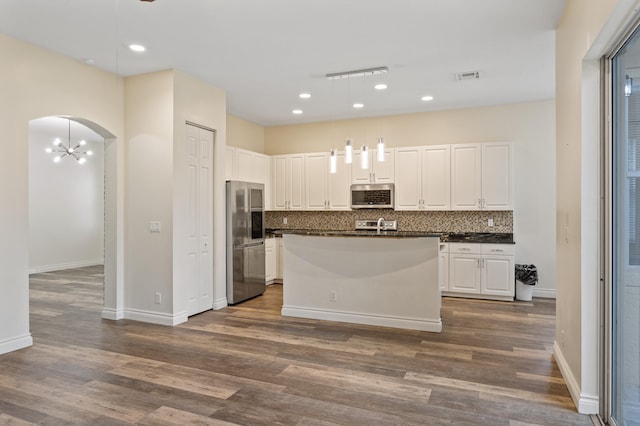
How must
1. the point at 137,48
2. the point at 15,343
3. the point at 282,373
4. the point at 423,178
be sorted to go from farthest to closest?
the point at 423,178 < the point at 137,48 < the point at 15,343 < the point at 282,373

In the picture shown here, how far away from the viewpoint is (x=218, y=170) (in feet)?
18.0

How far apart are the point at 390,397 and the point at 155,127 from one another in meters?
3.86

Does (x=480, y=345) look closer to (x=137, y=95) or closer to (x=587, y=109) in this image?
(x=587, y=109)

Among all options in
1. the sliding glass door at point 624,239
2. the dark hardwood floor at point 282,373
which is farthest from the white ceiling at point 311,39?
the dark hardwood floor at point 282,373

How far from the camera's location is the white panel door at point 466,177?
20.2 ft

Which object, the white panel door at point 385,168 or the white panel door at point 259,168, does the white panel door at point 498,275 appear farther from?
the white panel door at point 259,168

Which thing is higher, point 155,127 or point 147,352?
point 155,127

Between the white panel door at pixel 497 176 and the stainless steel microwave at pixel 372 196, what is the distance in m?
1.42

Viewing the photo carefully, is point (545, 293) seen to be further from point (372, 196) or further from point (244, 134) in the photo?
point (244, 134)

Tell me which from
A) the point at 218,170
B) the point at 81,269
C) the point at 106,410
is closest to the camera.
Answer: the point at 106,410

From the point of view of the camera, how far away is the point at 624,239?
2.34 metres

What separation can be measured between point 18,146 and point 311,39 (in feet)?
9.76

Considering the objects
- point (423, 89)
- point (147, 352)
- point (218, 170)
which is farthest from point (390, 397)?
point (423, 89)

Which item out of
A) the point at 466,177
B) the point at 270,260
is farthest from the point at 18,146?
the point at 466,177
